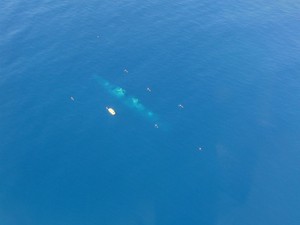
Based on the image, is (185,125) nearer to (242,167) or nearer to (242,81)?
(242,167)

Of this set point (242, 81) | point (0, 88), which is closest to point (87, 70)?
point (0, 88)

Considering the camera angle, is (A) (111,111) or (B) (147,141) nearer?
(B) (147,141)

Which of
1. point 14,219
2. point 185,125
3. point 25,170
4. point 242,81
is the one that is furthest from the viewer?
point 242,81

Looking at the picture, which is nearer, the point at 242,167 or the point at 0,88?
the point at 242,167

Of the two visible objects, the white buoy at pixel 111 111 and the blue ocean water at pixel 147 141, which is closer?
the blue ocean water at pixel 147 141

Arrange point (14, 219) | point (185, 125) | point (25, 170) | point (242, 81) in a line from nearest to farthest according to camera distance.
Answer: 1. point (14, 219)
2. point (25, 170)
3. point (185, 125)
4. point (242, 81)

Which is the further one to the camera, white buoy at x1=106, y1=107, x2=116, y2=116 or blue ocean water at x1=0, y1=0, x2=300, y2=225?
white buoy at x1=106, y1=107, x2=116, y2=116

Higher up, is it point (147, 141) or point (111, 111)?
point (111, 111)

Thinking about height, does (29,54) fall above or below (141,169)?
above
